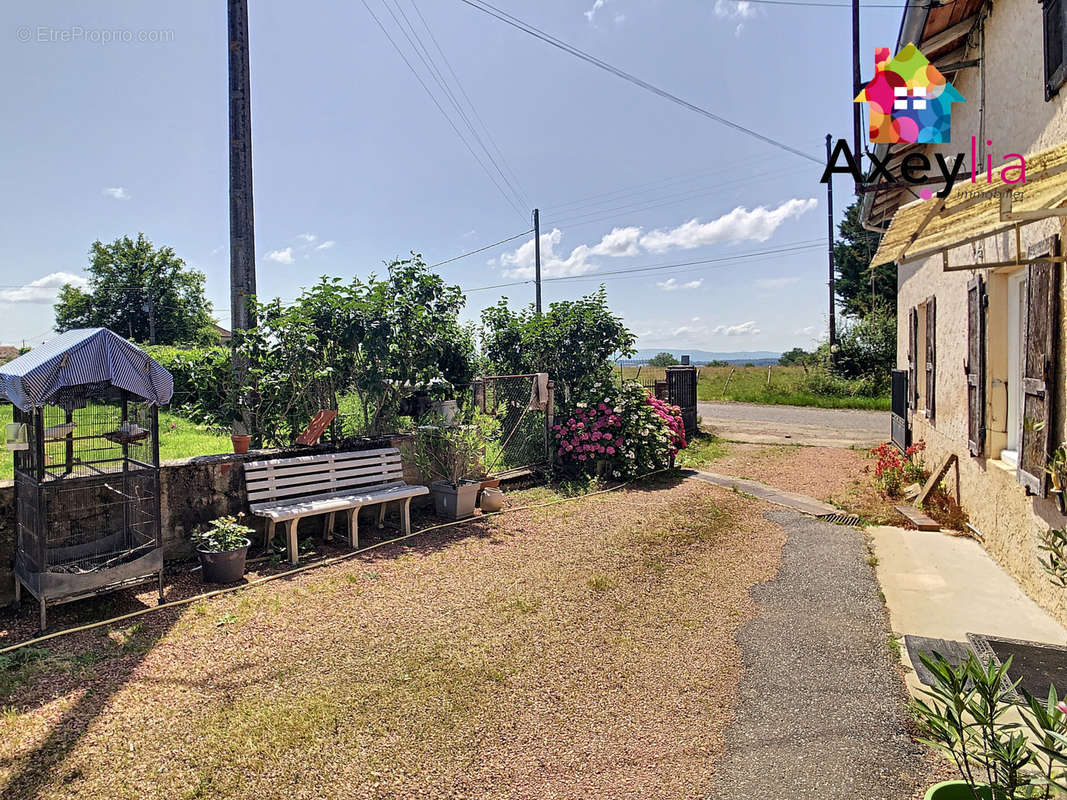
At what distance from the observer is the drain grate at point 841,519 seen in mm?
6573

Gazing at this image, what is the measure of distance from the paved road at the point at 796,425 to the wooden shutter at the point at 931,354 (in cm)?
494

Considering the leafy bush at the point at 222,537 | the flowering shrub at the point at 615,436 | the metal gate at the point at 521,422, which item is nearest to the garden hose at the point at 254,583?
the leafy bush at the point at 222,537

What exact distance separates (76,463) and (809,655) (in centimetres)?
512

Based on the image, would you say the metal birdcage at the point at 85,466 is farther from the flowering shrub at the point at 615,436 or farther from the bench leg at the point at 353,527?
the flowering shrub at the point at 615,436

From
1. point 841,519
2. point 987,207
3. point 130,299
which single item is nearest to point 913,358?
point 841,519

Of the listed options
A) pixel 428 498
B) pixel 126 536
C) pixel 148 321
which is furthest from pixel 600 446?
pixel 148 321

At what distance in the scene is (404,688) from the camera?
326 cm

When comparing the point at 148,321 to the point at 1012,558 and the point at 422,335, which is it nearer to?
the point at 422,335

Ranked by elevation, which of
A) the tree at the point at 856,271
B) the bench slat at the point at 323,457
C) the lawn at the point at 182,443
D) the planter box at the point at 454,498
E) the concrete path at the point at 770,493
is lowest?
the concrete path at the point at 770,493

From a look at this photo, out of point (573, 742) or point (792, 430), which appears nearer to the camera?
point (573, 742)

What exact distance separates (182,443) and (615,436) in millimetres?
8103

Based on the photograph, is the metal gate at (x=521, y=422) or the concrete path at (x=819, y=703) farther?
the metal gate at (x=521, y=422)

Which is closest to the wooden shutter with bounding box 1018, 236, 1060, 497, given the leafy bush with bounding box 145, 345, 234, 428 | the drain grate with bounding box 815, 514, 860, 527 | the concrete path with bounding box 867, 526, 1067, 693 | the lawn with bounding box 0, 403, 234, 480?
the concrete path with bounding box 867, 526, 1067, 693

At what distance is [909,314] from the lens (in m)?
9.32
